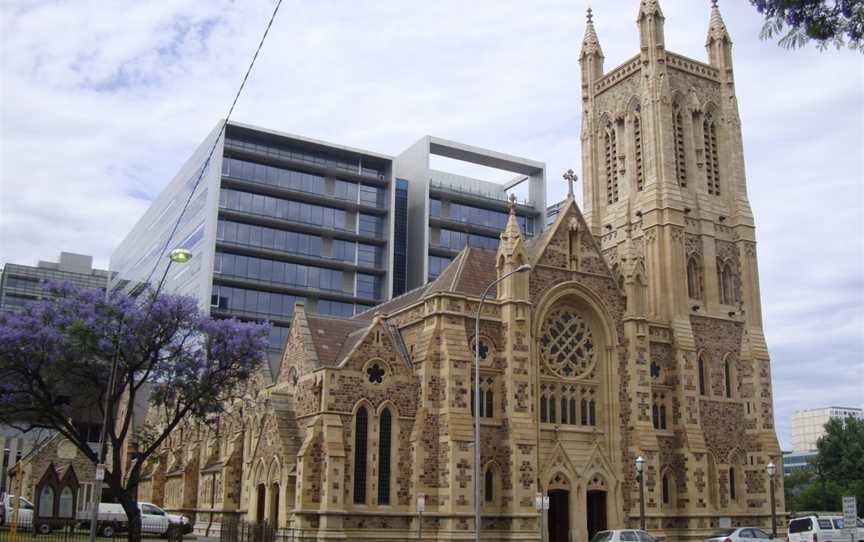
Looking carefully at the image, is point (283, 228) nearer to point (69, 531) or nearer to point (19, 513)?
point (19, 513)

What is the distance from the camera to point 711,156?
5788 centimetres

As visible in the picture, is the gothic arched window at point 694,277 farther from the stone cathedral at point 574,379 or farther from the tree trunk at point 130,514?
the tree trunk at point 130,514

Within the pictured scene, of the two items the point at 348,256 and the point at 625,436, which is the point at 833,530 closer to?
the point at 625,436

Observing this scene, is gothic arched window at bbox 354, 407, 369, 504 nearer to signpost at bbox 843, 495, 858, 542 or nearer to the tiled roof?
the tiled roof

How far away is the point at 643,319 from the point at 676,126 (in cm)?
1449

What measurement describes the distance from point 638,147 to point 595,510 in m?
23.0

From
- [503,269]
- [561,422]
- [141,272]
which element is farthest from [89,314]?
[141,272]

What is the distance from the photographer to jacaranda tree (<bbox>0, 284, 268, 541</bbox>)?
127ft

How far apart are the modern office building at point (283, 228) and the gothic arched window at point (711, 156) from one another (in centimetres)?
3850

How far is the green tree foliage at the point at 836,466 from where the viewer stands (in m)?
80.6

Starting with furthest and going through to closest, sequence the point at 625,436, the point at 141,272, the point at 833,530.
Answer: the point at 141,272, the point at 625,436, the point at 833,530

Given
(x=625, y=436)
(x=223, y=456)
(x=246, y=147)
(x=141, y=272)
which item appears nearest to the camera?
(x=625, y=436)

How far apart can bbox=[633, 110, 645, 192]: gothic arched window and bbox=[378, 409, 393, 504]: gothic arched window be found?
23313 mm

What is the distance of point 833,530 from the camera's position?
36344mm
